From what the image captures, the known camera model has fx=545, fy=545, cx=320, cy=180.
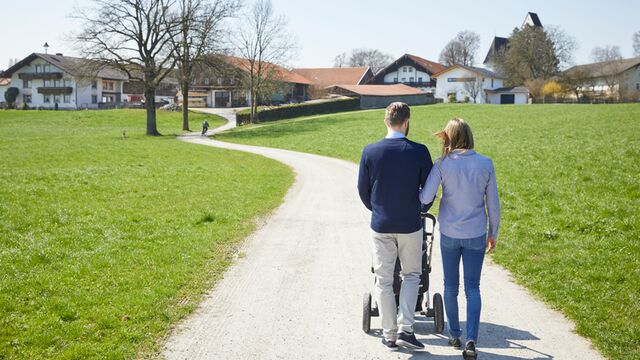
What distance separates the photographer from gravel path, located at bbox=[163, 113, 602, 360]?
535cm

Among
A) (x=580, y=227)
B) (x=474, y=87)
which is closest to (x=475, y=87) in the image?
(x=474, y=87)

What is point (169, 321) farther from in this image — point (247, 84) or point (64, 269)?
point (247, 84)

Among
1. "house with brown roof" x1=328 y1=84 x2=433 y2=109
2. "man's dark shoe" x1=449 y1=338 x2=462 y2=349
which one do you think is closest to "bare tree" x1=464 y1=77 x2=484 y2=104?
"house with brown roof" x1=328 y1=84 x2=433 y2=109

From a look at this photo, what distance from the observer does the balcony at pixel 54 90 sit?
8500 cm

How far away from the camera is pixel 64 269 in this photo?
797 centimetres

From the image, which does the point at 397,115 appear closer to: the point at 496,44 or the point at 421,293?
the point at 421,293

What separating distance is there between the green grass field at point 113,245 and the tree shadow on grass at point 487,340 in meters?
2.69

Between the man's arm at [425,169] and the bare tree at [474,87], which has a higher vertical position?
the bare tree at [474,87]

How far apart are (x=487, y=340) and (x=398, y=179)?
77.7 inches

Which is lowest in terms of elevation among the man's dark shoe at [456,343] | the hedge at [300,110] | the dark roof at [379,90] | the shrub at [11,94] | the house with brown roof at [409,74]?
the man's dark shoe at [456,343]

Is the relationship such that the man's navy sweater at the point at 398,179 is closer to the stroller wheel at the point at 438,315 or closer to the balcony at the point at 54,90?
the stroller wheel at the point at 438,315

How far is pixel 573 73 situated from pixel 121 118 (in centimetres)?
6914

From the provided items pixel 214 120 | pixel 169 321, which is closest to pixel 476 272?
pixel 169 321

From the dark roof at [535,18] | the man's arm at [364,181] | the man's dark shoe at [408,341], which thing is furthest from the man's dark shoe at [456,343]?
the dark roof at [535,18]
